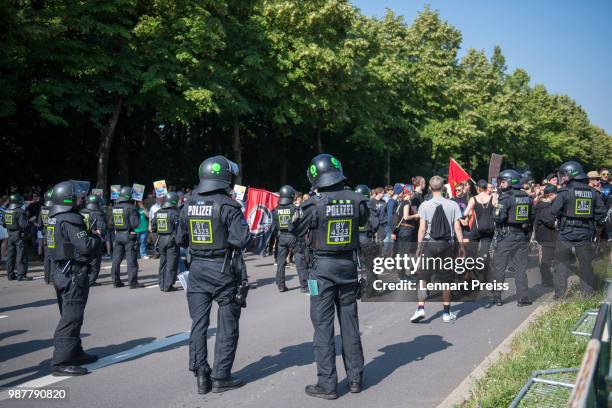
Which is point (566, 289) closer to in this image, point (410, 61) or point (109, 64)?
point (109, 64)

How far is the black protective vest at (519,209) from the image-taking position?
8953mm

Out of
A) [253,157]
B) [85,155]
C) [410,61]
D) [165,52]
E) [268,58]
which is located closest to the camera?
[165,52]

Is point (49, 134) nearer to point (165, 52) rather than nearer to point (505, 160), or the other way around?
point (165, 52)

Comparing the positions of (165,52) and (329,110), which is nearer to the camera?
(165,52)

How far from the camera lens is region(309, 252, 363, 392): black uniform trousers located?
503cm

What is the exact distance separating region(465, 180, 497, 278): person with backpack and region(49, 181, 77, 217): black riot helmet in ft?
22.1

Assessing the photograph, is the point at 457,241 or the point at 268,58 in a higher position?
the point at 268,58

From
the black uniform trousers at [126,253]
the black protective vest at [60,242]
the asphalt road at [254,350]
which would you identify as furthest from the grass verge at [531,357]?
the black uniform trousers at [126,253]

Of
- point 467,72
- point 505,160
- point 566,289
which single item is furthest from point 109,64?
point 505,160

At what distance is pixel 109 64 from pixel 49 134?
7.75m

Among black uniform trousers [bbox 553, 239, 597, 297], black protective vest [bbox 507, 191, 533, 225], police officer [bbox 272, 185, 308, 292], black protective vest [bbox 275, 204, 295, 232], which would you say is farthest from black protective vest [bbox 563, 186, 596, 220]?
black protective vest [bbox 275, 204, 295, 232]

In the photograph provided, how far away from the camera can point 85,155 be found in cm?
2550

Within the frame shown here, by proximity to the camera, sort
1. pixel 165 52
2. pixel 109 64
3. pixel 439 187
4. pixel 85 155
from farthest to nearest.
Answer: pixel 85 155 → pixel 165 52 → pixel 109 64 → pixel 439 187

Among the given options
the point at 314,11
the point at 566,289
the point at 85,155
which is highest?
the point at 314,11
